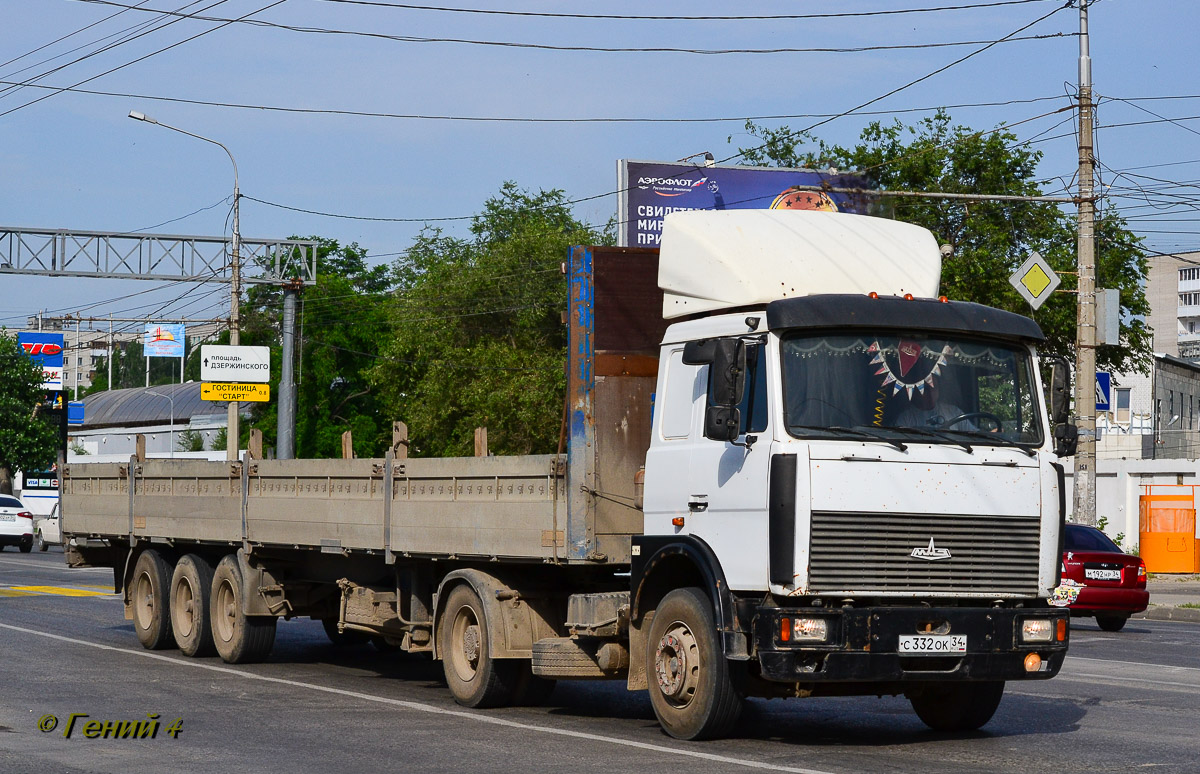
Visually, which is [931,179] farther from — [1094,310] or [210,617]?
[210,617]

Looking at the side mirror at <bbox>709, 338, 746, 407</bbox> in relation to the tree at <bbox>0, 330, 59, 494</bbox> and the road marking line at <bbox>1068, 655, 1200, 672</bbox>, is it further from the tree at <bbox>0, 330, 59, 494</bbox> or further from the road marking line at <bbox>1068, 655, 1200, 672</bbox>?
the tree at <bbox>0, 330, 59, 494</bbox>

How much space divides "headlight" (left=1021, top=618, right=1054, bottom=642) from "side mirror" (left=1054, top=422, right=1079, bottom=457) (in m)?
1.02

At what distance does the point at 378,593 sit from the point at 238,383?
33.1 metres

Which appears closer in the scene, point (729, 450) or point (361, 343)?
point (729, 450)

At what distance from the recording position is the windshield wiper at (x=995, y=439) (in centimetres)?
906

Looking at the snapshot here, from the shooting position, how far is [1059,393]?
369 inches

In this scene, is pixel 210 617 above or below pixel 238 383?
below

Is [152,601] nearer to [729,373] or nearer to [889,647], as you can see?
[729,373]

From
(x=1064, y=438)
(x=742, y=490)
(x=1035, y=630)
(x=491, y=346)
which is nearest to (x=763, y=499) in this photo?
(x=742, y=490)

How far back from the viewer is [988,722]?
10.7 m

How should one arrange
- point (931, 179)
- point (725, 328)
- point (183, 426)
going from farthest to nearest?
point (183, 426) < point (931, 179) < point (725, 328)

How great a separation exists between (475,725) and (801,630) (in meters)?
2.76

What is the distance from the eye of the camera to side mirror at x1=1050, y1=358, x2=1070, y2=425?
30.6 feet

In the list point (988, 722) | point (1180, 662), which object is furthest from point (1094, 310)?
point (988, 722)
